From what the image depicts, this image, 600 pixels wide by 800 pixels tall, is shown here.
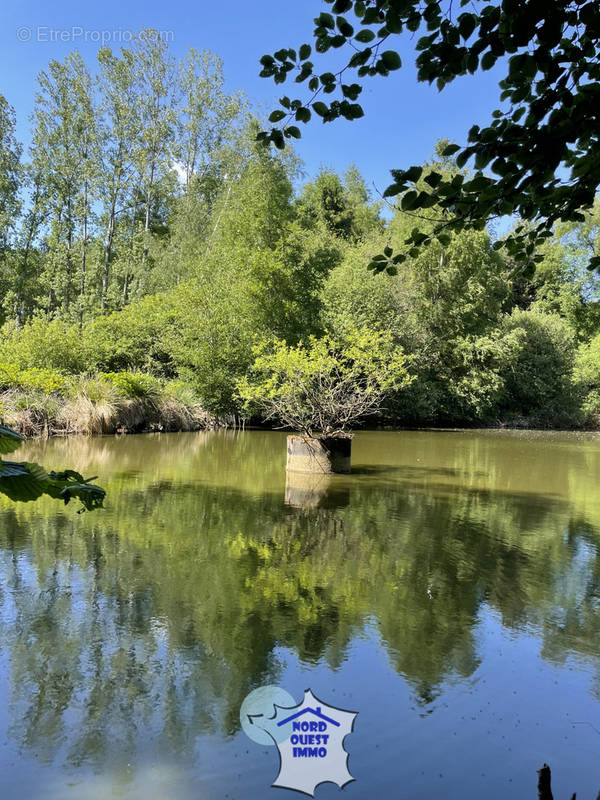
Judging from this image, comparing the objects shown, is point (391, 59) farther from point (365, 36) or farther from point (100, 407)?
point (100, 407)

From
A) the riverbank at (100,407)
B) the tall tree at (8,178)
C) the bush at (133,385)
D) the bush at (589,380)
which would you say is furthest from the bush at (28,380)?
the bush at (589,380)

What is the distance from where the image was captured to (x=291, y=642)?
4133 millimetres

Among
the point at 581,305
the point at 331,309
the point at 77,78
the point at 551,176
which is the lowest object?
the point at 551,176

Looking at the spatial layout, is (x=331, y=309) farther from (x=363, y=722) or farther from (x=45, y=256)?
(x=363, y=722)

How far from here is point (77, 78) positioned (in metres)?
26.3

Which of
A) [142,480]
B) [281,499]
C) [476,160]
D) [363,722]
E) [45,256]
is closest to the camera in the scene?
[476,160]

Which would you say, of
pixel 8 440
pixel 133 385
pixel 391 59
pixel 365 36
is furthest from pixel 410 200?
pixel 133 385

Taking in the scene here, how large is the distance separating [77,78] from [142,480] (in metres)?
23.0

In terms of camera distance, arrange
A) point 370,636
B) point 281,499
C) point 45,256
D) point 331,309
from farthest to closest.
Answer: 1. point 45,256
2. point 331,309
3. point 281,499
4. point 370,636

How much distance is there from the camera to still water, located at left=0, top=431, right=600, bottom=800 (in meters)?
2.83

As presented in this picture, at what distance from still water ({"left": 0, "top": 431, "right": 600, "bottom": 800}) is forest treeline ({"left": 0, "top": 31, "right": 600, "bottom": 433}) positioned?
12151mm

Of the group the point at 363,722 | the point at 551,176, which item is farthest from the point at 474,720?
the point at 551,176

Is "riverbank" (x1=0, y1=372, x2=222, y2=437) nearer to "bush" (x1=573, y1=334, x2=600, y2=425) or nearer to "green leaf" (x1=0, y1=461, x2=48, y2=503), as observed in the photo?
"green leaf" (x1=0, y1=461, x2=48, y2=503)

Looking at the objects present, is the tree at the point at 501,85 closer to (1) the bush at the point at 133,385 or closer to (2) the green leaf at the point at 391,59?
(2) the green leaf at the point at 391,59
